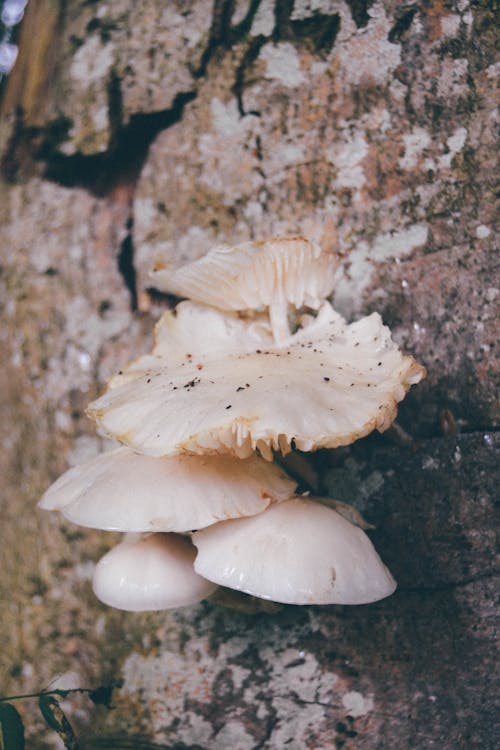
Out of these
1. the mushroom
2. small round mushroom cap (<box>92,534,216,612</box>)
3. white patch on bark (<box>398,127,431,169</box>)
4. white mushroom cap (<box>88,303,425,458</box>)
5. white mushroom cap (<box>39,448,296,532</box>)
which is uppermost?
white patch on bark (<box>398,127,431,169</box>)

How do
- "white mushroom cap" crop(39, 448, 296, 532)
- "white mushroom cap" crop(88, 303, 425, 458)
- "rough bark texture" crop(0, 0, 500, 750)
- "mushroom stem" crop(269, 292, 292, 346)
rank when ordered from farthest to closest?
"mushroom stem" crop(269, 292, 292, 346) < "rough bark texture" crop(0, 0, 500, 750) < "white mushroom cap" crop(39, 448, 296, 532) < "white mushroom cap" crop(88, 303, 425, 458)

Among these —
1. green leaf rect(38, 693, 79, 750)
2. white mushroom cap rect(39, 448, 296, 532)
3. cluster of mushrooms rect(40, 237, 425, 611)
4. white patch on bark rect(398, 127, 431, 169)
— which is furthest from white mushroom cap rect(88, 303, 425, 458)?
green leaf rect(38, 693, 79, 750)

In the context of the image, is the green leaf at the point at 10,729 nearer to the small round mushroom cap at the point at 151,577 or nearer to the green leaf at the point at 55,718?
the green leaf at the point at 55,718

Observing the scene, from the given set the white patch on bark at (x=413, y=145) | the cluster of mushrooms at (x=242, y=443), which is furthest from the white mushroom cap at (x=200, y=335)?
the white patch on bark at (x=413, y=145)

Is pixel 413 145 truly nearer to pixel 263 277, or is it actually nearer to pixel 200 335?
pixel 263 277

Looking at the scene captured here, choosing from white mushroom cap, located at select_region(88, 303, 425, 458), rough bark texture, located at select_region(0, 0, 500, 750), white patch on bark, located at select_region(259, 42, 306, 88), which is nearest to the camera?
white mushroom cap, located at select_region(88, 303, 425, 458)

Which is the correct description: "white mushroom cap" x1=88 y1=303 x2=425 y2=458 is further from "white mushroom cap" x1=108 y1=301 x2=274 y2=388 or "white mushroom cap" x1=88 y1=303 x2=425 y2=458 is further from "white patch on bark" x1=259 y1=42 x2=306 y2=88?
"white patch on bark" x1=259 y1=42 x2=306 y2=88
